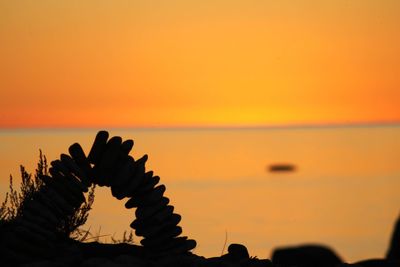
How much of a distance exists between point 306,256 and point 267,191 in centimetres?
1963

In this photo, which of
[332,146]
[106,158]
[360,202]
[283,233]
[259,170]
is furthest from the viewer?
[332,146]

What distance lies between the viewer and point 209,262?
36.3ft

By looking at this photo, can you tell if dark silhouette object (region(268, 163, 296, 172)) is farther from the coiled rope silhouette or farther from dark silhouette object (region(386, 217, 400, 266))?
the coiled rope silhouette

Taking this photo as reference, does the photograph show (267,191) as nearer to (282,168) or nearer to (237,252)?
(282,168)

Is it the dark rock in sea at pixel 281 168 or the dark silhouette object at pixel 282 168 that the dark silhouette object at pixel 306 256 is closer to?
the dark rock in sea at pixel 281 168

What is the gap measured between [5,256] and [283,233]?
14990mm

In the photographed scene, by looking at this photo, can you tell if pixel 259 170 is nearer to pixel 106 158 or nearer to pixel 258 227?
pixel 258 227

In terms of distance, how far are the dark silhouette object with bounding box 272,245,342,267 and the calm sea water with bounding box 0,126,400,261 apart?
5.57 feet

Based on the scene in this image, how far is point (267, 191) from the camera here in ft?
116

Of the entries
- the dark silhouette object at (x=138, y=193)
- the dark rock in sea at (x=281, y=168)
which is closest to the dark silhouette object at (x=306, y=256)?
the dark silhouette object at (x=138, y=193)

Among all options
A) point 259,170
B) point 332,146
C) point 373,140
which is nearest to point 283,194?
point 259,170

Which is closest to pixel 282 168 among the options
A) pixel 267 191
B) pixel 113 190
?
pixel 267 191

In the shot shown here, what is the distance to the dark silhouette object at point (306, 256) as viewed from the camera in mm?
15118

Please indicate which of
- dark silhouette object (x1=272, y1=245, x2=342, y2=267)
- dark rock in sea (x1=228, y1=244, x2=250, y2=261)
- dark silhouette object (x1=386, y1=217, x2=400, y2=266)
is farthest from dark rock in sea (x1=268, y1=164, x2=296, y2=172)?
dark rock in sea (x1=228, y1=244, x2=250, y2=261)
